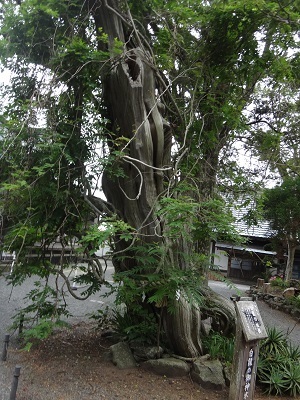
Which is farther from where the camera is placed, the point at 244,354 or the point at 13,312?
the point at 13,312

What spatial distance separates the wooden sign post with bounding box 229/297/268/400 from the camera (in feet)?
16.8

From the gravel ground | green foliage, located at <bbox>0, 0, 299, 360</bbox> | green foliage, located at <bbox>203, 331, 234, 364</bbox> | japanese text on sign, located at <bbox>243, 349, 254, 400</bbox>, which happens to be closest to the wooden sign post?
japanese text on sign, located at <bbox>243, 349, 254, 400</bbox>

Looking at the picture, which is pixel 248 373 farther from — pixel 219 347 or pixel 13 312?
pixel 13 312

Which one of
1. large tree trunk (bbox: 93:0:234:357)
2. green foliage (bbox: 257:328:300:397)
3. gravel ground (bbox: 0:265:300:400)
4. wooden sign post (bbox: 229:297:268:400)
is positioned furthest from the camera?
large tree trunk (bbox: 93:0:234:357)

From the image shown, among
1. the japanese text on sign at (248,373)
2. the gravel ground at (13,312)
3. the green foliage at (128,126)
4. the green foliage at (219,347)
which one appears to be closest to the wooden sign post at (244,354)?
the japanese text on sign at (248,373)

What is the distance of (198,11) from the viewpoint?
780 centimetres

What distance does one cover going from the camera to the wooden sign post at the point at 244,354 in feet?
Answer: 16.8

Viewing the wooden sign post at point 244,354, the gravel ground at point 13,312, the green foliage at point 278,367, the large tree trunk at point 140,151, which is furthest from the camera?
the large tree trunk at point 140,151

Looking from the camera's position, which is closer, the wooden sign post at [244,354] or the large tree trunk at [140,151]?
the wooden sign post at [244,354]

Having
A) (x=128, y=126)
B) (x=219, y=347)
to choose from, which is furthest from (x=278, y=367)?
(x=128, y=126)

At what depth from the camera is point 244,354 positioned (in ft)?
16.9

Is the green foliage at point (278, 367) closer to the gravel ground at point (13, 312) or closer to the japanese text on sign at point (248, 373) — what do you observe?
the japanese text on sign at point (248, 373)

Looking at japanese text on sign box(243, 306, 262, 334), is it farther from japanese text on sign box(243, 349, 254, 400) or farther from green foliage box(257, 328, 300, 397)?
green foliage box(257, 328, 300, 397)

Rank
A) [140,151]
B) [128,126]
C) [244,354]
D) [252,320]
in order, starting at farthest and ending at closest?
[128,126], [140,151], [252,320], [244,354]
